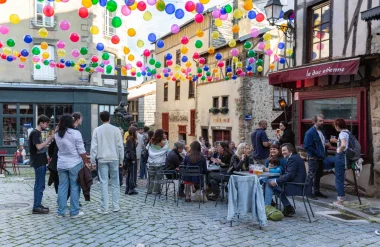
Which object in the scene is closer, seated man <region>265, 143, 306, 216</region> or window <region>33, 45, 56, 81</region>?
seated man <region>265, 143, 306, 216</region>

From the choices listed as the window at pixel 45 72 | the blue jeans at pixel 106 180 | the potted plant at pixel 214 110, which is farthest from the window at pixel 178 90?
the blue jeans at pixel 106 180

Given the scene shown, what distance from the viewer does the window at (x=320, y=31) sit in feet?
31.7

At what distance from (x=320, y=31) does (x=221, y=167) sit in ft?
16.2

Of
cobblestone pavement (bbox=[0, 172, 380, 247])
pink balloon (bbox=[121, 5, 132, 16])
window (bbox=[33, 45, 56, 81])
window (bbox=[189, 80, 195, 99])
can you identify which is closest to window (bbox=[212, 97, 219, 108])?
window (bbox=[189, 80, 195, 99])

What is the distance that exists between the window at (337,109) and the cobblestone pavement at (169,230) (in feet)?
8.39

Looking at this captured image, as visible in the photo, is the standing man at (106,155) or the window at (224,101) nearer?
the standing man at (106,155)

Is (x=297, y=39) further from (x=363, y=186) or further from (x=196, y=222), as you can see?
(x=196, y=222)

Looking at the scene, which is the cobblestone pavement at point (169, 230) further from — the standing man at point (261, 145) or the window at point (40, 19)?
the window at point (40, 19)

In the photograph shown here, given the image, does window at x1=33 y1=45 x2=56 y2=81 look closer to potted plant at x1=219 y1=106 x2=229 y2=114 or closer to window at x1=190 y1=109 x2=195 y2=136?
window at x1=190 y1=109 x2=195 y2=136

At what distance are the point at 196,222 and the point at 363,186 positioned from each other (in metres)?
4.52

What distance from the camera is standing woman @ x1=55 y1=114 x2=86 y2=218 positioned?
Answer: 6.08 m

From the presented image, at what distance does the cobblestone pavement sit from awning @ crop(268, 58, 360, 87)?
292cm

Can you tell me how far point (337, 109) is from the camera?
9102 mm

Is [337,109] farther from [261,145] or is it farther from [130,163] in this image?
[130,163]
